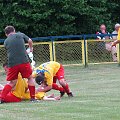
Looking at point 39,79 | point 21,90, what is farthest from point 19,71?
point 21,90

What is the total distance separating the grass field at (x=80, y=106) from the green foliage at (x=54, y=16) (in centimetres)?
1208

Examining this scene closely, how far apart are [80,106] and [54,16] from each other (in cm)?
1909

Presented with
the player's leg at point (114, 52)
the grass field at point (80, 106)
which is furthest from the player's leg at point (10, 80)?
the player's leg at point (114, 52)

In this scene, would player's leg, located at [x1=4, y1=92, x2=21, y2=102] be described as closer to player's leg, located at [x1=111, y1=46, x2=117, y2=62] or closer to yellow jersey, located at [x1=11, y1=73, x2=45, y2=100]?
yellow jersey, located at [x1=11, y1=73, x2=45, y2=100]

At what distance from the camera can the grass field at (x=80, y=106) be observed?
9961 millimetres

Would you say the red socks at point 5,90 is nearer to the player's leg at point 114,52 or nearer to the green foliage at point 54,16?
the player's leg at point 114,52

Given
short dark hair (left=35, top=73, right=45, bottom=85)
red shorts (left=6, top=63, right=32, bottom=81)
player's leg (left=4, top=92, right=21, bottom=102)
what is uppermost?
red shorts (left=6, top=63, right=32, bottom=81)

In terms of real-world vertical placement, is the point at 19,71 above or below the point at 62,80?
above

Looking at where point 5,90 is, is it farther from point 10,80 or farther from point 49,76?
point 49,76

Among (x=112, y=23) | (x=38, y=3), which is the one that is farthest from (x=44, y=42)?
(x=112, y=23)

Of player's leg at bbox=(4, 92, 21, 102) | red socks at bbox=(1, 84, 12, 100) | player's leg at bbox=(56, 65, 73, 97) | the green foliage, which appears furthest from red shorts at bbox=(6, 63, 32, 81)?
the green foliage

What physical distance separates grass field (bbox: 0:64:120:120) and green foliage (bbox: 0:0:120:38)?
476 inches

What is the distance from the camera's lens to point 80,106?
11312 mm

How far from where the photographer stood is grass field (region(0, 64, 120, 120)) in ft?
32.7
